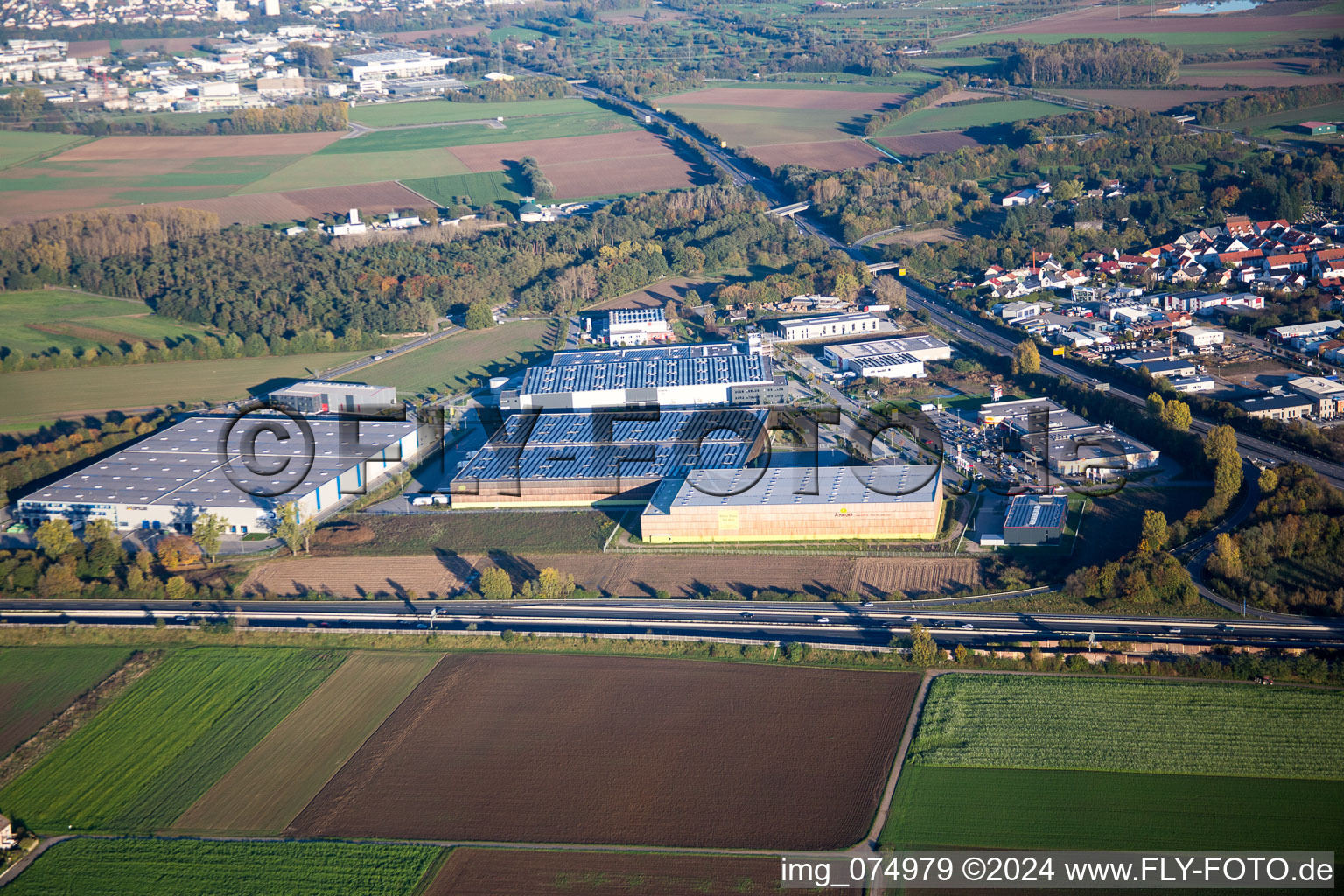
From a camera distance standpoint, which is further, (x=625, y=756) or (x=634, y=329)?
(x=634, y=329)

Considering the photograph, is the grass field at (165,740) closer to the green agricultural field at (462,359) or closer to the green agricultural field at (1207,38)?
the green agricultural field at (462,359)

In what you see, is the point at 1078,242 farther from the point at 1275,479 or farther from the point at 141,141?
the point at 141,141

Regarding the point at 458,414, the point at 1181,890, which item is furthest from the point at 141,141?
the point at 1181,890

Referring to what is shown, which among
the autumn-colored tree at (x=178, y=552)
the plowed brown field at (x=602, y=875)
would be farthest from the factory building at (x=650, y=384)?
the plowed brown field at (x=602, y=875)

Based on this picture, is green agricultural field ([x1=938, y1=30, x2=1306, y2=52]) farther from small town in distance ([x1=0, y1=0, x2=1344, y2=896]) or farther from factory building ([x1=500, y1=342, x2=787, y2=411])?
factory building ([x1=500, y1=342, x2=787, y2=411])

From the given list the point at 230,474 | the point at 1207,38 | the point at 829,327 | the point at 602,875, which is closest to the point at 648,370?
the point at 829,327

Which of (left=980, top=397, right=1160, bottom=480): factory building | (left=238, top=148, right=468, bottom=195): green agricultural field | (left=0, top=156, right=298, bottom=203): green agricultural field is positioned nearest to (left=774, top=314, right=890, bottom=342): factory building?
(left=980, top=397, right=1160, bottom=480): factory building

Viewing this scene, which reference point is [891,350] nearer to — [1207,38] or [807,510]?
[807,510]
